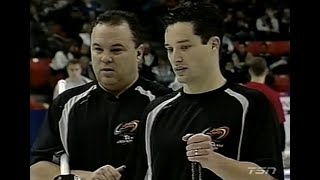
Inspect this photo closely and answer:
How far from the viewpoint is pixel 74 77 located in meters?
1.12

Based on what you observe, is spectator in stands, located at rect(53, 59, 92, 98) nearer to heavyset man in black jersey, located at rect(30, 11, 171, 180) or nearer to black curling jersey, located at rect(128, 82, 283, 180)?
heavyset man in black jersey, located at rect(30, 11, 171, 180)

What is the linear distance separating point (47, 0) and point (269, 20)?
0.38m

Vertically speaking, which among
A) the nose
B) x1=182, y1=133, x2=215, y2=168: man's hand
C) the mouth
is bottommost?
x1=182, y1=133, x2=215, y2=168: man's hand

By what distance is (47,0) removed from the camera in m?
1.13

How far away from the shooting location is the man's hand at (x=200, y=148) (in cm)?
105

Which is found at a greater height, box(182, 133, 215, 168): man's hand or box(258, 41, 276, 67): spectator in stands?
box(258, 41, 276, 67): spectator in stands

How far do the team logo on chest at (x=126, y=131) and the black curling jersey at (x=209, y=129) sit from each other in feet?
0.04

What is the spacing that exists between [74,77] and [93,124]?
0.09 m

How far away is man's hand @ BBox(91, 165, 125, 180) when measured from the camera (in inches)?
42.7

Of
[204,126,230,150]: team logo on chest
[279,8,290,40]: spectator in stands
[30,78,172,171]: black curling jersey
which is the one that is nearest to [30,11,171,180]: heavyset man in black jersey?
[30,78,172,171]: black curling jersey

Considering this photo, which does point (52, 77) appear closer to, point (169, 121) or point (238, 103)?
point (169, 121)

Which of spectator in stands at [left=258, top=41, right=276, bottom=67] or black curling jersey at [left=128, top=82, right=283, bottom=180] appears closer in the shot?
black curling jersey at [left=128, top=82, right=283, bottom=180]
